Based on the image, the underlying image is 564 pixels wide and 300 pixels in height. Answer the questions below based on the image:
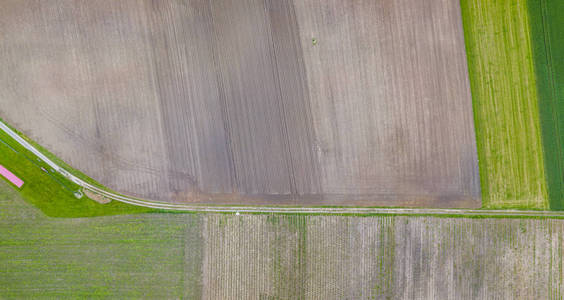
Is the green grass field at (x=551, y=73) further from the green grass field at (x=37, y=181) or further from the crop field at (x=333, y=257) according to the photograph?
the green grass field at (x=37, y=181)

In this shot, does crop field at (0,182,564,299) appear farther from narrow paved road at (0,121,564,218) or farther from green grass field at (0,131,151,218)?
green grass field at (0,131,151,218)

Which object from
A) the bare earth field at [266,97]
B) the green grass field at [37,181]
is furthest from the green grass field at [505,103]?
the green grass field at [37,181]

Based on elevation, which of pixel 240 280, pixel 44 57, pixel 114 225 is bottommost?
pixel 240 280

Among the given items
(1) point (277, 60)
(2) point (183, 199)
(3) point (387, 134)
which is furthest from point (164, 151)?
(3) point (387, 134)

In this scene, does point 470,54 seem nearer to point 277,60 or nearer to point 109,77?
point 277,60

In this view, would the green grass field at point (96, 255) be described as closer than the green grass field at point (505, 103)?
Yes
